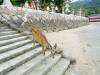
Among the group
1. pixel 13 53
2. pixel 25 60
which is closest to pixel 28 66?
pixel 25 60

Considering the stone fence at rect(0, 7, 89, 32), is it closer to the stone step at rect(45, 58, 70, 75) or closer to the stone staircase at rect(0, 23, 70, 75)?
the stone staircase at rect(0, 23, 70, 75)

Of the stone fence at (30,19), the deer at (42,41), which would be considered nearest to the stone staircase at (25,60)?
the deer at (42,41)

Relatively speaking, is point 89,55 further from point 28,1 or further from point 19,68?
point 28,1

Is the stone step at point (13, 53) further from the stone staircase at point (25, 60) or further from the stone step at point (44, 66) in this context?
the stone step at point (44, 66)

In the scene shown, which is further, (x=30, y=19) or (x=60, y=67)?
(x=30, y=19)

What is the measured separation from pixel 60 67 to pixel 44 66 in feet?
2.30

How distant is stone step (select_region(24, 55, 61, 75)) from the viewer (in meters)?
7.63

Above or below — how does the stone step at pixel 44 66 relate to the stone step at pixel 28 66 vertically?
below

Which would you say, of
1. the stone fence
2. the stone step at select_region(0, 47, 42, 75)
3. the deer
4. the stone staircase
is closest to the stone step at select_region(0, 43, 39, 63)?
the stone staircase

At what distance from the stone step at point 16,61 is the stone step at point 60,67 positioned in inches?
30.2

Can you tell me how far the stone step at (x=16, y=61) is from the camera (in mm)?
6941

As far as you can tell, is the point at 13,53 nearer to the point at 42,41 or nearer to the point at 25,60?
the point at 25,60

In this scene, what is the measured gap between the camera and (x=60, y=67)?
350 inches

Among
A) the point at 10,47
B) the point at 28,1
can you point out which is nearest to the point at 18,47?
the point at 10,47
